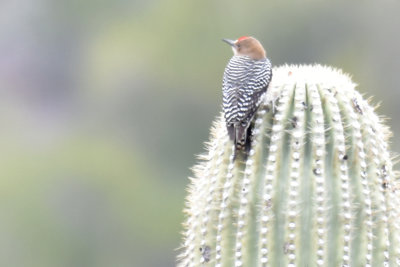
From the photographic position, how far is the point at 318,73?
11.4 ft

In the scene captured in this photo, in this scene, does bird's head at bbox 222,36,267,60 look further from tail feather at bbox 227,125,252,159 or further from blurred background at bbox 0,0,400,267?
blurred background at bbox 0,0,400,267

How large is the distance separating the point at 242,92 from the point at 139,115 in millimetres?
10836

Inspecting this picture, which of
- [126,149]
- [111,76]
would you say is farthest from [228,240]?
[111,76]

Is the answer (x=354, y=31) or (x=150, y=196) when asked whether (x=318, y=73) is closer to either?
(x=150, y=196)

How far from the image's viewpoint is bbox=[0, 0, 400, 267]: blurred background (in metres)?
12.3

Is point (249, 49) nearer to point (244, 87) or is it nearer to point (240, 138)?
point (244, 87)

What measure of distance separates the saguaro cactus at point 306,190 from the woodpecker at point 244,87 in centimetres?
4

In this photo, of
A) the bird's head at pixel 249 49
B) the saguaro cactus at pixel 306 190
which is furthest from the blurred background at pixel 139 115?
the saguaro cactus at pixel 306 190

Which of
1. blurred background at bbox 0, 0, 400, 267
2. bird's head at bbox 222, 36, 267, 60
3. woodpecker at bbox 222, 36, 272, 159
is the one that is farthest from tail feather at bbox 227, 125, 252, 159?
blurred background at bbox 0, 0, 400, 267

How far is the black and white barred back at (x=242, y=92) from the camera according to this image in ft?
11.0

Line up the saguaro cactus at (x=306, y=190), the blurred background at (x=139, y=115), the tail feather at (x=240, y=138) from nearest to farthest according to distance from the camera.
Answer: the saguaro cactus at (x=306, y=190) < the tail feather at (x=240, y=138) < the blurred background at (x=139, y=115)

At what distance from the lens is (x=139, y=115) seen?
1440 cm

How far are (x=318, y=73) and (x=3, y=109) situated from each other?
40.3 feet

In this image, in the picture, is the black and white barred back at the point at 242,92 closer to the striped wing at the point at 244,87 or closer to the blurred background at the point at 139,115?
the striped wing at the point at 244,87
